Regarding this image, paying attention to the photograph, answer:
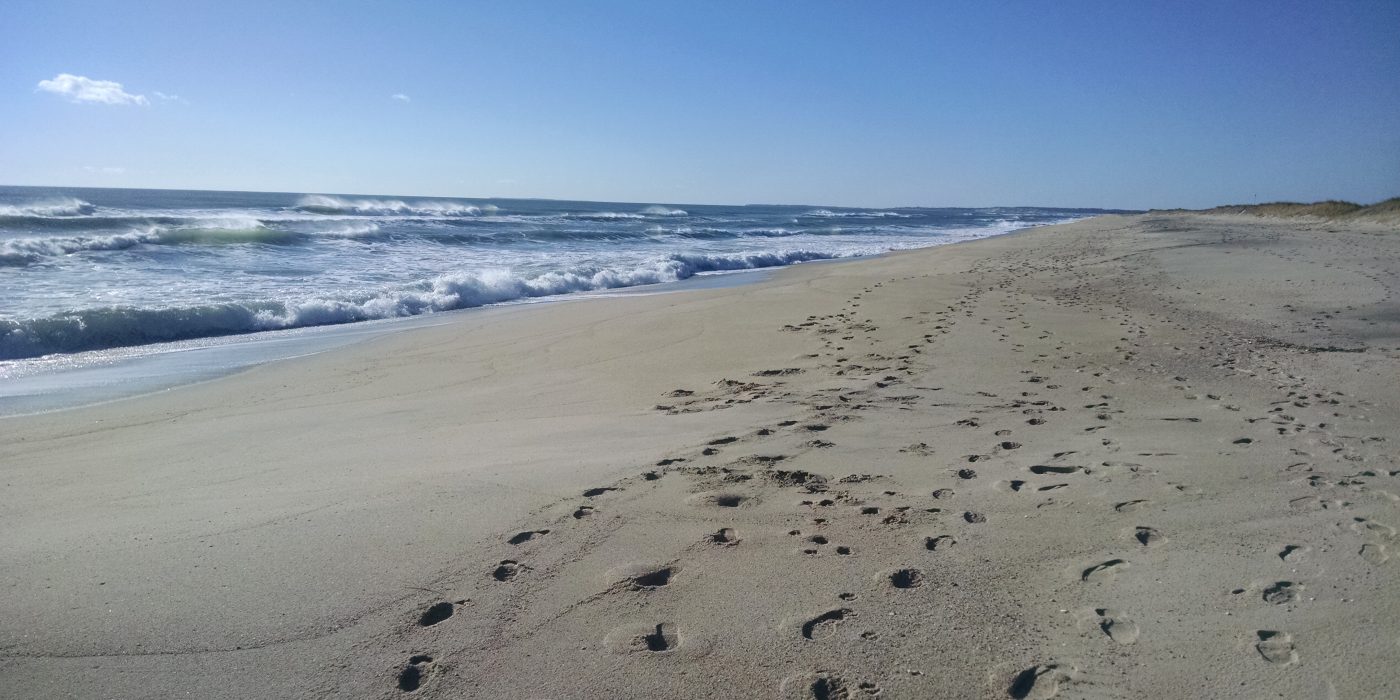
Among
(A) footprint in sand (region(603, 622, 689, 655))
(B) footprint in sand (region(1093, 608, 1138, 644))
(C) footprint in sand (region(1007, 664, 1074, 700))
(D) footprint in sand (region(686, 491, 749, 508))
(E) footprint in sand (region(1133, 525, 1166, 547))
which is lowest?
(A) footprint in sand (region(603, 622, 689, 655))

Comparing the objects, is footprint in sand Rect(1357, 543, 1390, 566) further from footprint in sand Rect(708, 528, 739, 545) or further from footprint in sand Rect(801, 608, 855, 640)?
footprint in sand Rect(708, 528, 739, 545)

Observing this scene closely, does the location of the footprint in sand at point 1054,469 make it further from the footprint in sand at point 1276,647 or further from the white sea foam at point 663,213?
the white sea foam at point 663,213

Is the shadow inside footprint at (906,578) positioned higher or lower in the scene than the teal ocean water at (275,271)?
lower

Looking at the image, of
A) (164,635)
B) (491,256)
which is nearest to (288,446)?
(164,635)

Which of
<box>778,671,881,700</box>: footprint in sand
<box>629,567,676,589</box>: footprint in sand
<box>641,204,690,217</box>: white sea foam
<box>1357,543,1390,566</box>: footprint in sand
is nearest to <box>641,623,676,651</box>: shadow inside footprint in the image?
<box>629,567,676,589</box>: footprint in sand

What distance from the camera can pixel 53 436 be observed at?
469cm

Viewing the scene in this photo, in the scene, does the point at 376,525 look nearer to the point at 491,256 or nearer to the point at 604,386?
the point at 604,386

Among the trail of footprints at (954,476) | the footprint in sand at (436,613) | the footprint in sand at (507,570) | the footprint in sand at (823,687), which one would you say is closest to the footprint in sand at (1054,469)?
the trail of footprints at (954,476)

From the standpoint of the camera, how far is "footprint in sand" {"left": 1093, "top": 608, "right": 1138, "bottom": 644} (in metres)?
2.15

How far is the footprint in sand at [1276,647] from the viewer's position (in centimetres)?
201

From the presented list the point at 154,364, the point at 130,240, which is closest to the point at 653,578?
the point at 154,364

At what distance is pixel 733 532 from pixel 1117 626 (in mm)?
1387

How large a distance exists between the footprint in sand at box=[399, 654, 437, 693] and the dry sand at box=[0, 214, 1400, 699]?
0.01m

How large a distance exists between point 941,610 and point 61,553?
3440 millimetres
